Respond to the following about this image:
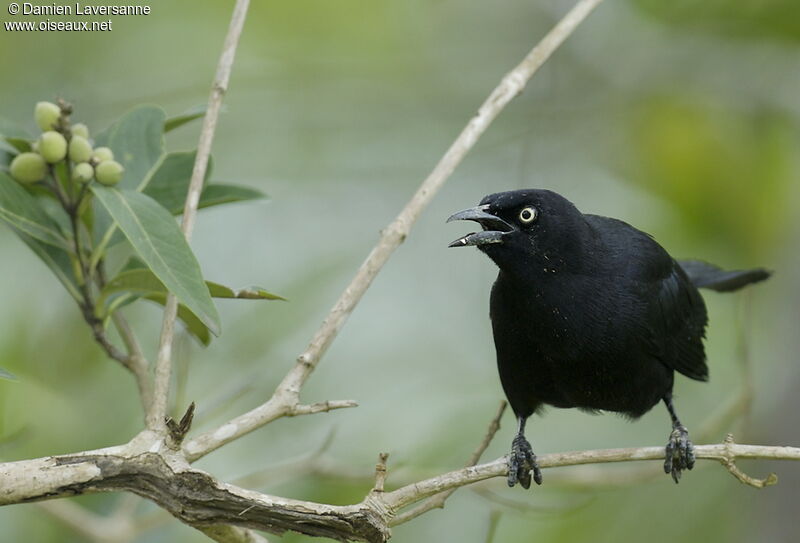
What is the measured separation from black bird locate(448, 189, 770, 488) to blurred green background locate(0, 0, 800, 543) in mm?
684

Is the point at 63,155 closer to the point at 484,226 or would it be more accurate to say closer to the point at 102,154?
the point at 102,154

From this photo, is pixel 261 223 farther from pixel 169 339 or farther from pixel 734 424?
pixel 169 339

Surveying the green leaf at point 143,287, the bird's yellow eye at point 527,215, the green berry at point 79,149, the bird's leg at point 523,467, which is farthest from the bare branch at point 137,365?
the bird's leg at point 523,467

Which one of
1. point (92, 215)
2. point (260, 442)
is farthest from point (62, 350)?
point (92, 215)

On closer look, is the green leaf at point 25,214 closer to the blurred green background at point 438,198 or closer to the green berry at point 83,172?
the green berry at point 83,172

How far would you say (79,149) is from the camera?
9.15 ft

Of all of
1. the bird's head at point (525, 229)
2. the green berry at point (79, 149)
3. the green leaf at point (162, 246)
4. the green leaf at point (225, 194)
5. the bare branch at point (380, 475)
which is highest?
the green berry at point (79, 149)

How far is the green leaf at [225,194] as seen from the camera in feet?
10.5

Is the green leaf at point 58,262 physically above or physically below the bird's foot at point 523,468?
above

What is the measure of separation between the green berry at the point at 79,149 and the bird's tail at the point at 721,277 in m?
2.95

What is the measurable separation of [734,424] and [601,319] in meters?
1.97

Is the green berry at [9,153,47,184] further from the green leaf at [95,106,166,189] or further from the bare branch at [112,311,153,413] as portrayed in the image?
the bare branch at [112,311,153,413]

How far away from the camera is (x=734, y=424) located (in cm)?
505

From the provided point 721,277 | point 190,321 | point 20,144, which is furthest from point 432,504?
point 721,277
